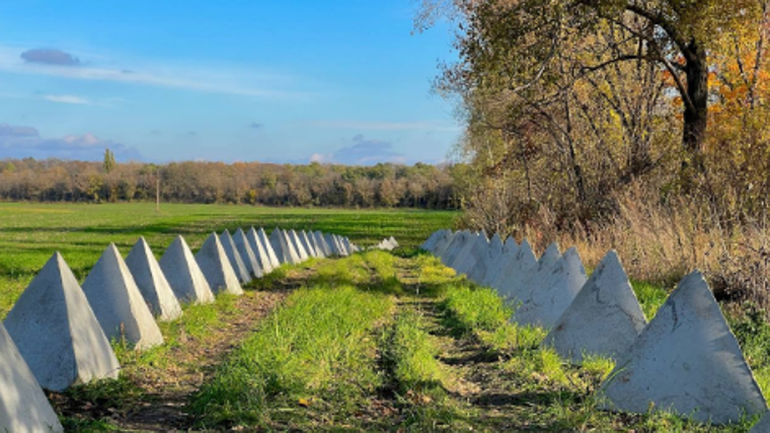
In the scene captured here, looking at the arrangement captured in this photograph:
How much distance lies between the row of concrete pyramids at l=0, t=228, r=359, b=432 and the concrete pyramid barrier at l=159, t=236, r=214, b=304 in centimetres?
1

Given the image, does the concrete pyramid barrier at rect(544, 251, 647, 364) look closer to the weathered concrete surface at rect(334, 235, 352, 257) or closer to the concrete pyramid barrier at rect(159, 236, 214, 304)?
the concrete pyramid barrier at rect(159, 236, 214, 304)

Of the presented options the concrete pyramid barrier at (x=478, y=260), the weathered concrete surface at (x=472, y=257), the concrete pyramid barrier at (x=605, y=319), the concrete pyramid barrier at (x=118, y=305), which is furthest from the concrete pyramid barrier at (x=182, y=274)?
the weathered concrete surface at (x=472, y=257)

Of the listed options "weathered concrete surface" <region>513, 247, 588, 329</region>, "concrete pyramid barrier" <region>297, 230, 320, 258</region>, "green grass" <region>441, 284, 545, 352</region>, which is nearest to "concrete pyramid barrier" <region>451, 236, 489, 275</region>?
"green grass" <region>441, 284, 545, 352</region>

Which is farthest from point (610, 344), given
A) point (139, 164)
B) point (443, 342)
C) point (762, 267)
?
point (139, 164)

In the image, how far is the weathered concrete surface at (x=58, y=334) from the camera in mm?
5586

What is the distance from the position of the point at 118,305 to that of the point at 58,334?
1404 millimetres

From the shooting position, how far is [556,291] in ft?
27.2

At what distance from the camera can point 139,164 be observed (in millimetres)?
134375

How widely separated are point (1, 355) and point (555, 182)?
1822 centimetres

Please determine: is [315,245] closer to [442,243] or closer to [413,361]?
[442,243]

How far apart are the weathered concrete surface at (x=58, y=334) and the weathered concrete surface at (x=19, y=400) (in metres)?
1.22

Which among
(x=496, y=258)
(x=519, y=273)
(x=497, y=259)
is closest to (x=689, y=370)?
(x=519, y=273)

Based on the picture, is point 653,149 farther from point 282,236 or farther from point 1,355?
point 1,355

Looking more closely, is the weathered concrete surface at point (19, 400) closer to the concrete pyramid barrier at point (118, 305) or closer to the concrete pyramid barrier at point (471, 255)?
the concrete pyramid barrier at point (118, 305)
